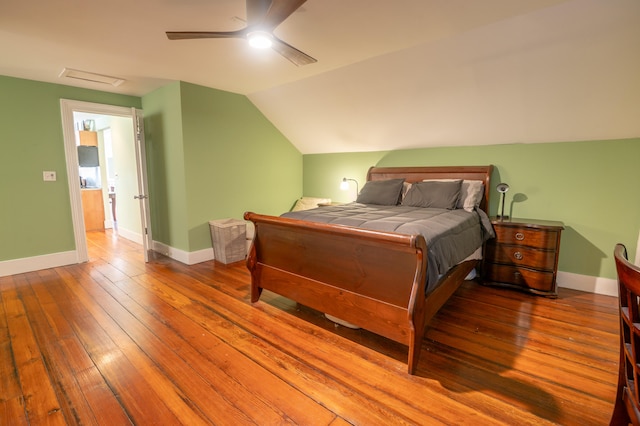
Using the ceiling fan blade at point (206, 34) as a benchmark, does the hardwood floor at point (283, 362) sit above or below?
below

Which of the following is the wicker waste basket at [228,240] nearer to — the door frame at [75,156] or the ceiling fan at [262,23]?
the door frame at [75,156]

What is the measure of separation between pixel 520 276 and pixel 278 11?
3128 mm

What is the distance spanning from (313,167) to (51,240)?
378 cm

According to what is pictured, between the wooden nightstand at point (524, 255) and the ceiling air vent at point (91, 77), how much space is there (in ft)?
15.0

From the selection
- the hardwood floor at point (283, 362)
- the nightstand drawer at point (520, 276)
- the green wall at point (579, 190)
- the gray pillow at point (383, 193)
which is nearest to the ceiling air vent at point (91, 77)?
the hardwood floor at point (283, 362)

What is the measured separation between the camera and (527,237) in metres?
2.93

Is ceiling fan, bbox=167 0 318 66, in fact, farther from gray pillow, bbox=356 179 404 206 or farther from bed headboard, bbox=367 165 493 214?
bed headboard, bbox=367 165 493 214

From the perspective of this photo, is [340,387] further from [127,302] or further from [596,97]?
[596,97]

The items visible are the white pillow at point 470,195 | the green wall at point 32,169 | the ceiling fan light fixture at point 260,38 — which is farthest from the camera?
the green wall at point 32,169

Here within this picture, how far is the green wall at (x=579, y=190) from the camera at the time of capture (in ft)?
9.16

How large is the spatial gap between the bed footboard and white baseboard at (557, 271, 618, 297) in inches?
89.3

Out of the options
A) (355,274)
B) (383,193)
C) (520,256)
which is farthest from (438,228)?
(383,193)

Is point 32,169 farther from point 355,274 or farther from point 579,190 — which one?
point 579,190

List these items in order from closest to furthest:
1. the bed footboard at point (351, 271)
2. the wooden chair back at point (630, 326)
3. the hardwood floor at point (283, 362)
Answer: the wooden chair back at point (630, 326) → the hardwood floor at point (283, 362) → the bed footboard at point (351, 271)
